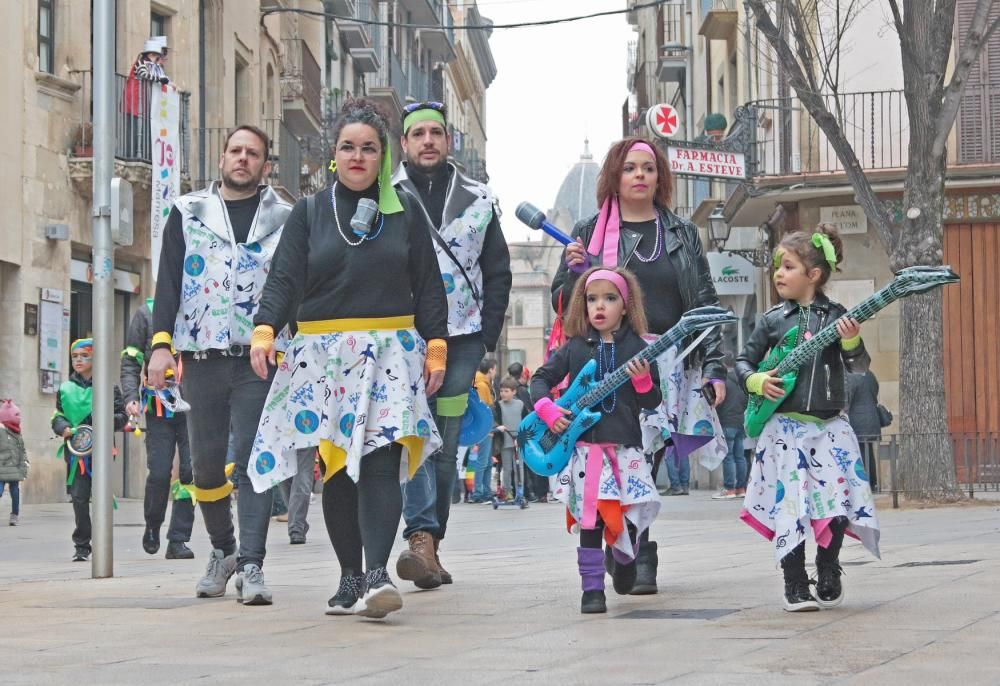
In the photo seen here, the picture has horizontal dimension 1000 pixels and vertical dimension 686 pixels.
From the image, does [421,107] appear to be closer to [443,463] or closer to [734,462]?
[443,463]

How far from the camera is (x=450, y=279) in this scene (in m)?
8.71

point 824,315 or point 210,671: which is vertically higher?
point 824,315

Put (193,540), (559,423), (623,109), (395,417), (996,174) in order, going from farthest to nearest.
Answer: (623,109)
(996,174)
(193,540)
(559,423)
(395,417)

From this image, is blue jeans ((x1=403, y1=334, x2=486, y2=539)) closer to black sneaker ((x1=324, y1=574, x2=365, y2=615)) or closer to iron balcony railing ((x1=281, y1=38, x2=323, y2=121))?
black sneaker ((x1=324, y1=574, x2=365, y2=615))

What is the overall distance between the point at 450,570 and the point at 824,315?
3.43 m

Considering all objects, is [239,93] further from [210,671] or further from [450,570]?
[210,671]

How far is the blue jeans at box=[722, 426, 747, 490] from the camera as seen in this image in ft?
76.5

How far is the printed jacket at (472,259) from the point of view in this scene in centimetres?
872

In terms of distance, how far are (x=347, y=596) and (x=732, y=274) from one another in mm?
25827

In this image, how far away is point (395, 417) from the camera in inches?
272

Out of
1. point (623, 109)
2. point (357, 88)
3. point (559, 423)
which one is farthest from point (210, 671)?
point (623, 109)

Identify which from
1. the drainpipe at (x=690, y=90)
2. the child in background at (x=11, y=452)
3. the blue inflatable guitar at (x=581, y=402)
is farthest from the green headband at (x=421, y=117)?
the drainpipe at (x=690, y=90)

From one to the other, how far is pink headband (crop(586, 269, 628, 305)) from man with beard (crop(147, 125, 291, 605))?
1.49 meters

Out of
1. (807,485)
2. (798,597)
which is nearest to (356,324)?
(807,485)
